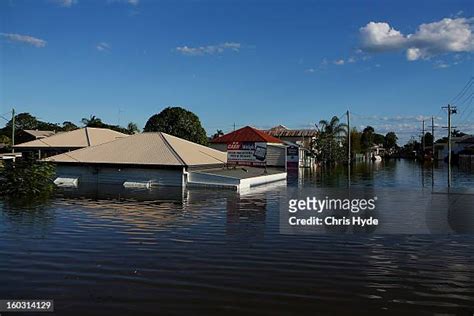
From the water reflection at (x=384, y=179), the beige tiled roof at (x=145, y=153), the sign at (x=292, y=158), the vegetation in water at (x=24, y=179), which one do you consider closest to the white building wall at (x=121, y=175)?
the beige tiled roof at (x=145, y=153)

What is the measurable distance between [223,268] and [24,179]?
16831mm

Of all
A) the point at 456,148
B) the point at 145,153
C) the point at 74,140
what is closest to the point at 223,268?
the point at 145,153

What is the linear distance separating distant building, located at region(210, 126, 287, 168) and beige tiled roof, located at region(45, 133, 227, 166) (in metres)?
1.79

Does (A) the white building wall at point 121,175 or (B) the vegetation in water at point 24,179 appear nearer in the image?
(B) the vegetation in water at point 24,179

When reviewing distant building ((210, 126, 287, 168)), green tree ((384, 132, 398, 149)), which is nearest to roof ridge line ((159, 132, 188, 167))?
distant building ((210, 126, 287, 168))

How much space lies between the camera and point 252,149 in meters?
37.7

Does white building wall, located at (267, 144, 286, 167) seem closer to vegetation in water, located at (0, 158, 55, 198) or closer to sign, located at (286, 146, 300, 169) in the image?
sign, located at (286, 146, 300, 169)

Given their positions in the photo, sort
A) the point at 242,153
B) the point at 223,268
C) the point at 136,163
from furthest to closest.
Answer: the point at 242,153 < the point at 136,163 < the point at 223,268

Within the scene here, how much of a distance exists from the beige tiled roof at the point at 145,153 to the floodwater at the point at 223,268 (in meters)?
15.3

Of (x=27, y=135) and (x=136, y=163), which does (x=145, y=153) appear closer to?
(x=136, y=163)

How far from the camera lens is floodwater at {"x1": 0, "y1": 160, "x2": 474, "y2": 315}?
653 cm

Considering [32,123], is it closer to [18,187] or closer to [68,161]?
[68,161]

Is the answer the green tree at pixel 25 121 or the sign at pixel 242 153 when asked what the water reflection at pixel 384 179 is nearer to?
the sign at pixel 242 153

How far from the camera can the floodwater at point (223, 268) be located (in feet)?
21.4
